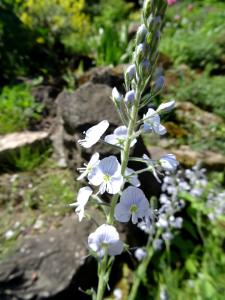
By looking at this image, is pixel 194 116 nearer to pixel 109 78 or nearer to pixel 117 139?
pixel 109 78

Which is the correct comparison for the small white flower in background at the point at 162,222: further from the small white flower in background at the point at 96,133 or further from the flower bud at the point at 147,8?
the flower bud at the point at 147,8

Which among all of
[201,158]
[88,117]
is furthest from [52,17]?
[88,117]

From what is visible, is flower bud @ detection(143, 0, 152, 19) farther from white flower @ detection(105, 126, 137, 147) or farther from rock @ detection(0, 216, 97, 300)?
rock @ detection(0, 216, 97, 300)

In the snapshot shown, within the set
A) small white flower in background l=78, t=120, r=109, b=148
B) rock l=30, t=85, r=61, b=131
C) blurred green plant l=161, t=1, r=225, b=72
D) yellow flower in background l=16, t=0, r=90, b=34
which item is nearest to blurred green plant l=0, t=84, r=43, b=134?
rock l=30, t=85, r=61, b=131

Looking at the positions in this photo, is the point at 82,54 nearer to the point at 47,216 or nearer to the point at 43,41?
the point at 43,41

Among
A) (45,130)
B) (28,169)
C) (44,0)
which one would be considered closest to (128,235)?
(28,169)

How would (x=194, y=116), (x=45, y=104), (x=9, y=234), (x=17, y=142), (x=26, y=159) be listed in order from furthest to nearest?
(x=194, y=116) < (x=45, y=104) < (x=17, y=142) < (x=26, y=159) < (x=9, y=234)

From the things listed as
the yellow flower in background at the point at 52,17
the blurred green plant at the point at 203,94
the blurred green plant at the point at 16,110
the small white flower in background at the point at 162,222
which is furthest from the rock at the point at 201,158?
the yellow flower in background at the point at 52,17
